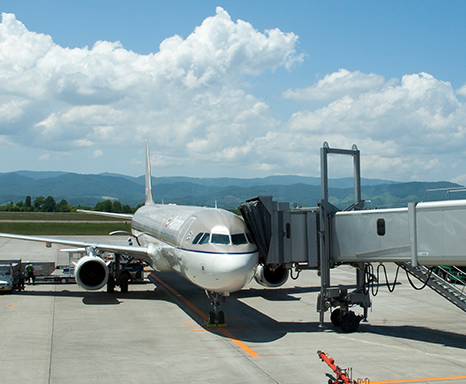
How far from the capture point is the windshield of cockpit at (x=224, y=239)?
16.6 meters

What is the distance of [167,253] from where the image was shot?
69.3 ft

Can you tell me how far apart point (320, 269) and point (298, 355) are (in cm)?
423

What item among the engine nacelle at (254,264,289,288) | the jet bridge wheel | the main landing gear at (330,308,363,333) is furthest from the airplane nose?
the jet bridge wheel

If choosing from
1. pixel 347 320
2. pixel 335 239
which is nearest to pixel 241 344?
pixel 347 320

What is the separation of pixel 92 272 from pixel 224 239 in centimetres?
995

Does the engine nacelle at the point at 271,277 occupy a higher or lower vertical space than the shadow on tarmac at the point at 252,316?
higher

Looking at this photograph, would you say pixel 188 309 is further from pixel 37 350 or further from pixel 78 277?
pixel 37 350

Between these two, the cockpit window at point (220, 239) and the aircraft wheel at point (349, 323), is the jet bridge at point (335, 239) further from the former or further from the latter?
the cockpit window at point (220, 239)

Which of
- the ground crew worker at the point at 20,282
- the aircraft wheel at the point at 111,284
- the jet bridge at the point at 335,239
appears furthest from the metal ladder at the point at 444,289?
the ground crew worker at the point at 20,282

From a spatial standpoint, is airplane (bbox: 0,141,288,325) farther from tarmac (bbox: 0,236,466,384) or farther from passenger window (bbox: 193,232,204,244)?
tarmac (bbox: 0,236,466,384)

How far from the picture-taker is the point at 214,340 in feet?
52.1

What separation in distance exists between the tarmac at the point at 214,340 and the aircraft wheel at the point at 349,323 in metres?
0.23

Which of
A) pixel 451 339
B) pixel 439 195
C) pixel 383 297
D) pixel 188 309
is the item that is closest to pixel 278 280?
pixel 188 309

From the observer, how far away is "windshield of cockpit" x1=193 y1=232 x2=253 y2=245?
16594 millimetres
